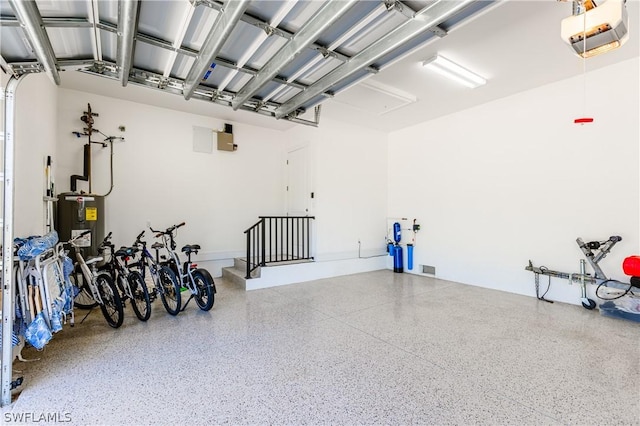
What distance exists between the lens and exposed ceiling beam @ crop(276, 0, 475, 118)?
2.09m

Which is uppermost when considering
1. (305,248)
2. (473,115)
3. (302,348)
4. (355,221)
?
(473,115)

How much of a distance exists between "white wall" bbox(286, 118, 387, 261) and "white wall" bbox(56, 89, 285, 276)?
1.15m

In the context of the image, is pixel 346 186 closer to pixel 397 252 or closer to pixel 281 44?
pixel 397 252

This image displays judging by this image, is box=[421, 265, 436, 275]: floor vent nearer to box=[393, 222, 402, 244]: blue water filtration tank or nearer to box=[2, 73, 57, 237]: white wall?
box=[393, 222, 402, 244]: blue water filtration tank

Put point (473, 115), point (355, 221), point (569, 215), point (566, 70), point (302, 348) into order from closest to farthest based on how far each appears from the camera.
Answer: point (302, 348) → point (566, 70) → point (569, 215) → point (473, 115) → point (355, 221)

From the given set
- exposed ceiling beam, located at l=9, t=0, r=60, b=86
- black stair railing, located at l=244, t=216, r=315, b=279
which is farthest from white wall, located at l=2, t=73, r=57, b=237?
black stair railing, located at l=244, t=216, r=315, b=279

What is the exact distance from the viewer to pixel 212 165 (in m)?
6.04

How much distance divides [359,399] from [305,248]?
419cm

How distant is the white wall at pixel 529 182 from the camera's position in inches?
155

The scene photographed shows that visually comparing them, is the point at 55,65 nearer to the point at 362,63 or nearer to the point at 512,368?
the point at 362,63

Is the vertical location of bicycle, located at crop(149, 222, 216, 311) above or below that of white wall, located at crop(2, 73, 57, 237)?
below

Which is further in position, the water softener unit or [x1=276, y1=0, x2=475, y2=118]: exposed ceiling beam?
the water softener unit

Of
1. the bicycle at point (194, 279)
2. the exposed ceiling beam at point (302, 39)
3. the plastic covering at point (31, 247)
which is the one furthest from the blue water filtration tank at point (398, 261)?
the plastic covering at point (31, 247)

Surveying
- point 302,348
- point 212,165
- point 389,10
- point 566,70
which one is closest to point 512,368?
point 302,348
